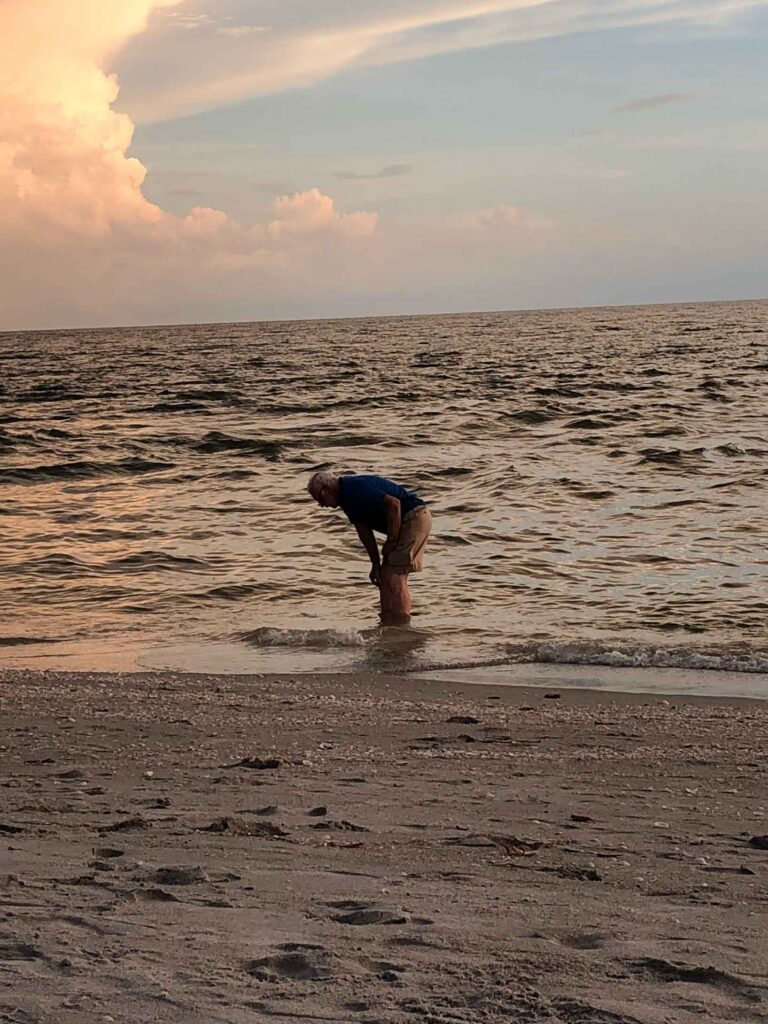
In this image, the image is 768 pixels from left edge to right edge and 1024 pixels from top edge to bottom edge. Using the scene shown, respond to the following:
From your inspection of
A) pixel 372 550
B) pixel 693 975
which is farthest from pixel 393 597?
pixel 693 975

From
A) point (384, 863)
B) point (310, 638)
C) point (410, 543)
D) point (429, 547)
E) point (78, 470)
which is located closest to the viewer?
point (384, 863)

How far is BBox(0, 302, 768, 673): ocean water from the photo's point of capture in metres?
9.10

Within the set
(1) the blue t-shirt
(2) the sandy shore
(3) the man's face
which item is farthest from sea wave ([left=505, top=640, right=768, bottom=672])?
(3) the man's face

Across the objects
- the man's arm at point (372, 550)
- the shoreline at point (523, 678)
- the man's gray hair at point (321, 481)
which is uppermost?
the man's gray hair at point (321, 481)

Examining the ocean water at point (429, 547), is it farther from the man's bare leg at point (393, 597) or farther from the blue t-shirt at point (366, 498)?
the blue t-shirt at point (366, 498)

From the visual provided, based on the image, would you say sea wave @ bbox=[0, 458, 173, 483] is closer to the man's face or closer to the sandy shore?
the man's face

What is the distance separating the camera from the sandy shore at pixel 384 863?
2.87 meters

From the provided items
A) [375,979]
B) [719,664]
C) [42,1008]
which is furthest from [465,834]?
[719,664]

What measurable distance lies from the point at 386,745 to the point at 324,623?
13.4 feet

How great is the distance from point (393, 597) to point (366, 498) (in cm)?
86

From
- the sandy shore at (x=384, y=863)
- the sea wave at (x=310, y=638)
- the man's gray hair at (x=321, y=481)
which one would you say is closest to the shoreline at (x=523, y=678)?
the sandy shore at (x=384, y=863)

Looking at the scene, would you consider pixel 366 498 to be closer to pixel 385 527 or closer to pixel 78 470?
pixel 385 527

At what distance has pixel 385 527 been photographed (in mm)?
9844

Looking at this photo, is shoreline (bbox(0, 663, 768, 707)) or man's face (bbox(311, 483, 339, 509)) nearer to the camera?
shoreline (bbox(0, 663, 768, 707))
